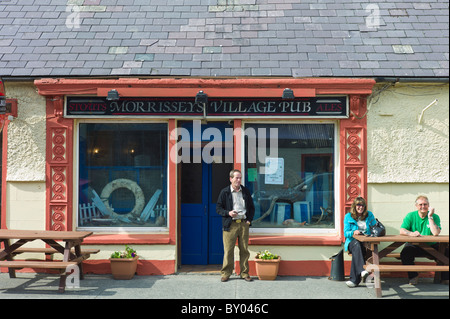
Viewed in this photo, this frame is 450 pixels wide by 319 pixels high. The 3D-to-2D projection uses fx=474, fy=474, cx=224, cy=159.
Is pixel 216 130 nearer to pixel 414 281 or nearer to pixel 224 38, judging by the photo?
pixel 224 38

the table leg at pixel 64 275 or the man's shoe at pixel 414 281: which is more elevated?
the table leg at pixel 64 275

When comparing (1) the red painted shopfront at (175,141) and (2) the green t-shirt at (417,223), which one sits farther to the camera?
(1) the red painted shopfront at (175,141)

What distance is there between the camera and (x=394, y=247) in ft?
23.1

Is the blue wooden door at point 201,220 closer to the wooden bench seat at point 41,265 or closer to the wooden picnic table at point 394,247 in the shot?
the wooden bench seat at point 41,265

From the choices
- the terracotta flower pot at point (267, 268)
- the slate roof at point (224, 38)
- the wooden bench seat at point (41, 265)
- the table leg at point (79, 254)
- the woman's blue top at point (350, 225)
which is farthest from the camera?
the slate roof at point (224, 38)

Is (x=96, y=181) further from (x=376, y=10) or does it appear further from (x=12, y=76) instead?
(x=376, y=10)

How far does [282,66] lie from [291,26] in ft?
3.69

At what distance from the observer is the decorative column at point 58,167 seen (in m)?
7.81

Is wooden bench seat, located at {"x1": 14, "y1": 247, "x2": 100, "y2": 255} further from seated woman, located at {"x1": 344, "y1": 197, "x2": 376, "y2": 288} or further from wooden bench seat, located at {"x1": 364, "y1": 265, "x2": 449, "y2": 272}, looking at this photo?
wooden bench seat, located at {"x1": 364, "y1": 265, "x2": 449, "y2": 272}

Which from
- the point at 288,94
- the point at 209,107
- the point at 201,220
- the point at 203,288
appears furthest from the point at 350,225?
the point at 209,107

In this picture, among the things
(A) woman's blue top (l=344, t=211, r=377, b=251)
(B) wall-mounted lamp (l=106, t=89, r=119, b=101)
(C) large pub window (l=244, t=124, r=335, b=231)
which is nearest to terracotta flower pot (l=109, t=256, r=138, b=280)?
(C) large pub window (l=244, t=124, r=335, b=231)

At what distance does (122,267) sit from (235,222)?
1.91m

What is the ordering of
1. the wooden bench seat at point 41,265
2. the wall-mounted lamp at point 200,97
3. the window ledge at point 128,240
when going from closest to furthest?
1. the wooden bench seat at point 41,265
2. the wall-mounted lamp at point 200,97
3. the window ledge at point 128,240

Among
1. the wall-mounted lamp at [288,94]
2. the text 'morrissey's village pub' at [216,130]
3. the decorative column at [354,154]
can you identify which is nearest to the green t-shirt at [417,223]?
the text 'morrissey's village pub' at [216,130]
